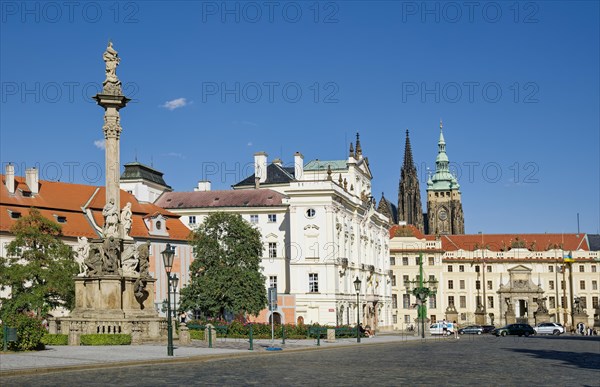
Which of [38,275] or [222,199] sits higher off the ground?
[222,199]

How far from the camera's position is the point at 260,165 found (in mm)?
102312

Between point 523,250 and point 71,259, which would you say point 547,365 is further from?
point 523,250

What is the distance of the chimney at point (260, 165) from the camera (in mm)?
101812

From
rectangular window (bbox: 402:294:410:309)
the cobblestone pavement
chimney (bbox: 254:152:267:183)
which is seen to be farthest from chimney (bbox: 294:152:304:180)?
the cobblestone pavement

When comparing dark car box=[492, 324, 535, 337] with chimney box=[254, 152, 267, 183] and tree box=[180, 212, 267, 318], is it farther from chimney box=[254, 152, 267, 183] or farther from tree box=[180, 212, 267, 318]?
chimney box=[254, 152, 267, 183]

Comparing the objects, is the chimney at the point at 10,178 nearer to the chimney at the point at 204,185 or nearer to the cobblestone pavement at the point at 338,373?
the chimney at the point at 204,185

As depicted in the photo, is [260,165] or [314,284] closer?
[314,284]

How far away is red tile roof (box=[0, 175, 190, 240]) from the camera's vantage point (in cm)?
7181

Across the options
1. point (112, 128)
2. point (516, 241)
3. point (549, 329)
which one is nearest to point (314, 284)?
point (549, 329)

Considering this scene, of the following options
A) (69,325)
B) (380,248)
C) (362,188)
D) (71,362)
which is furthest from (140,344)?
(380,248)

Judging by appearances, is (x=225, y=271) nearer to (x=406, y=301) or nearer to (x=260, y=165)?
(x=260, y=165)

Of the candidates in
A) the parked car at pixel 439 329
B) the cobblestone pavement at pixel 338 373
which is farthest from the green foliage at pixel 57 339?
the parked car at pixel 439 329

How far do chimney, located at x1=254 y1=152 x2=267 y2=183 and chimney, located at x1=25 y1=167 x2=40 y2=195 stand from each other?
31675 mm

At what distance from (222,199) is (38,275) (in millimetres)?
42948
